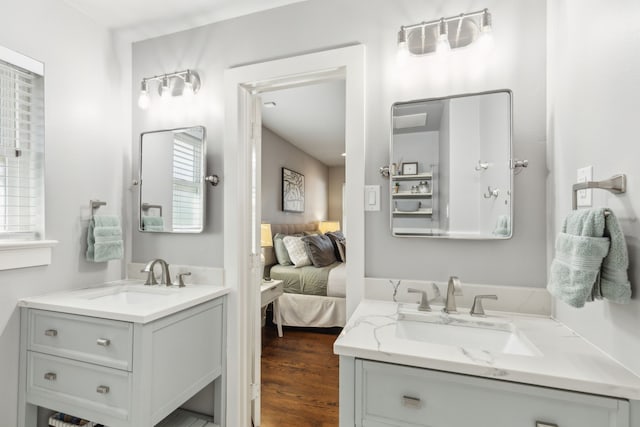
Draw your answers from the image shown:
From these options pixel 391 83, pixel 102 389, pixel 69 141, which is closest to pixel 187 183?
pixel 69 141

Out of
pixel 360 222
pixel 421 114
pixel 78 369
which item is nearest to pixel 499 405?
pixel 360 222

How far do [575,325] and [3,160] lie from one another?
2434mm

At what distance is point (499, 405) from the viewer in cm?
87

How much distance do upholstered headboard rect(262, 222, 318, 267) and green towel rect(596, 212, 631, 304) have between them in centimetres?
317

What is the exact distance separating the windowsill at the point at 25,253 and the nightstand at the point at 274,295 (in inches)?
64.6

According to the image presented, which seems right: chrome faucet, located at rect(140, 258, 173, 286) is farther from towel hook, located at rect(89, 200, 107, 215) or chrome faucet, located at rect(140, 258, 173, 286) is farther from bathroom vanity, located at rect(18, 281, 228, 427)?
towel hook, located at rect(89, 200, 107, 215)

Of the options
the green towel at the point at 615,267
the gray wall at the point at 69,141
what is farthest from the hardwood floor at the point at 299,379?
the green towel at the point at 615,267

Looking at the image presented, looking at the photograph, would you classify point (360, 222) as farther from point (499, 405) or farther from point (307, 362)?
point (307, 362)

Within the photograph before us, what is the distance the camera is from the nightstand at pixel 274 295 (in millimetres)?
2992

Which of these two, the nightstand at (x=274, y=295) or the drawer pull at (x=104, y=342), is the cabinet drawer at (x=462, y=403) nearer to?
the drawer pull at (x=104, y=342)

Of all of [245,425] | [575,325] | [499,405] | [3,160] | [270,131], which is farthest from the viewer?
[270,131]

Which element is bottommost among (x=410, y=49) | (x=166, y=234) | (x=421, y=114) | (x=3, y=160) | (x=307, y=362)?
(x=307, y=362)

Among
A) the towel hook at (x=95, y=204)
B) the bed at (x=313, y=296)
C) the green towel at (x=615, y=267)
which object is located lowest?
the bed at (x=313, y=296)

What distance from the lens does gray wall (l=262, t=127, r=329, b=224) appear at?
13.6ft
